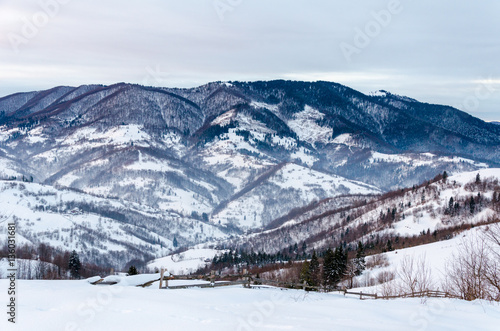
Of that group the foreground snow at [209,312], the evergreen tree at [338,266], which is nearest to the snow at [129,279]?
the foreground snow at [209,312]

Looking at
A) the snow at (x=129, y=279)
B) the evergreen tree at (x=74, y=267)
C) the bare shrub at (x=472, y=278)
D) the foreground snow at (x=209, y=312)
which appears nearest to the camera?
the foreground snow at (x=209, y=312)

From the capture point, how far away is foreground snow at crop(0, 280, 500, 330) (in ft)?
65.1

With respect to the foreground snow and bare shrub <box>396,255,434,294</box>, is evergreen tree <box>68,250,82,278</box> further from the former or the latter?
the foreground snow

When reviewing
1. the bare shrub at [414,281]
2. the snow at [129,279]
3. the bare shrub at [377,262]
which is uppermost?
the snow at [129,279]

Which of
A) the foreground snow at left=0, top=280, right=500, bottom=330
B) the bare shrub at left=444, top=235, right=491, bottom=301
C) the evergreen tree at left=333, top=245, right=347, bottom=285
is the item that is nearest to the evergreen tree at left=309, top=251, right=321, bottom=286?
the evergreen tree at left=333, top=245, right=347, bottom=285

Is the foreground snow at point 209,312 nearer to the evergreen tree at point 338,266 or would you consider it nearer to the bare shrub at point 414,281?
the bare shrub at point 414,281

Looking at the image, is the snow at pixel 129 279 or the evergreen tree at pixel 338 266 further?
the evergreen tree at pixel 338 266

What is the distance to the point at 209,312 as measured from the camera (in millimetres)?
22797

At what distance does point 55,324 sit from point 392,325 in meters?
16.2

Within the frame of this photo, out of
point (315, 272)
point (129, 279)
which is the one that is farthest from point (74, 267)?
point (129, 279)

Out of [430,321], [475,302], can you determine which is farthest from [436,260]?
A: [430,321]

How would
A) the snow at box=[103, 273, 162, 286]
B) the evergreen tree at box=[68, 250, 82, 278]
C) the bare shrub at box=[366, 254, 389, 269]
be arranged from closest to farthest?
the snow at box=[103, 273, 162, 286]
the evergreen tree at box=[68, 250, 82, 278]
the bare shrub at box=[366, 254, 389, 269]

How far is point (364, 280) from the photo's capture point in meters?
119

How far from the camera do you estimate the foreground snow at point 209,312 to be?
19828 millimetres
